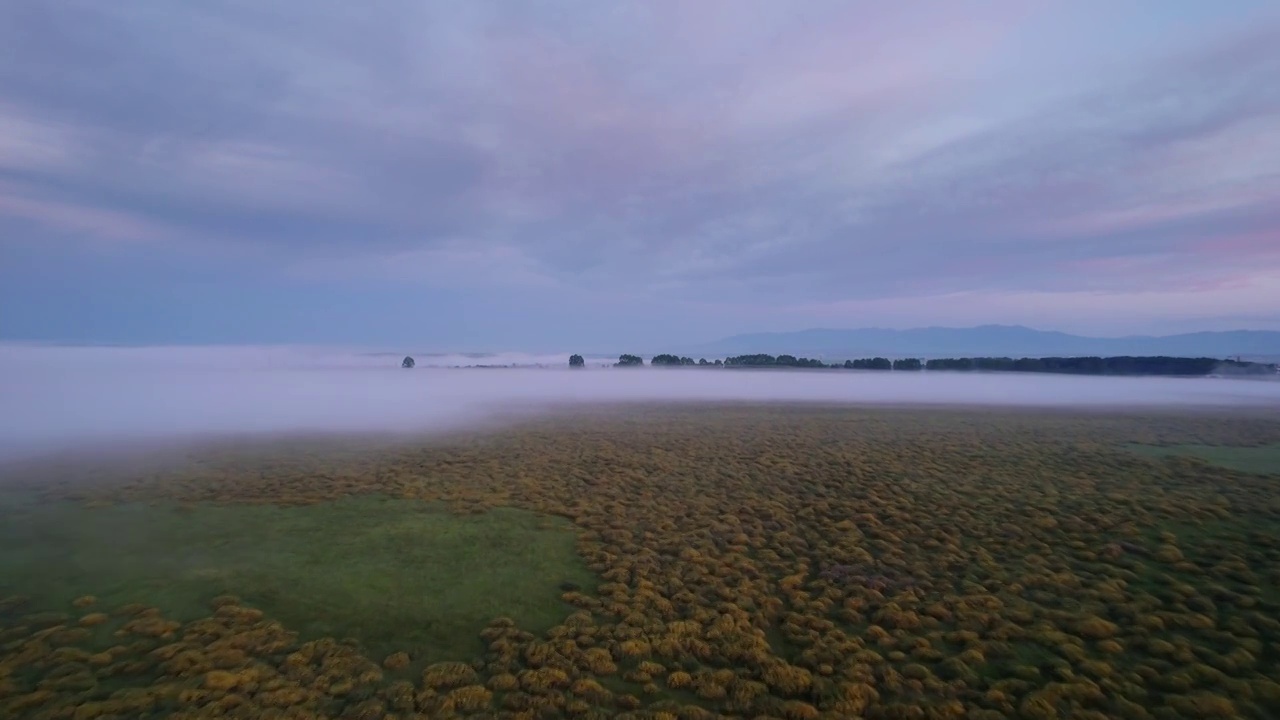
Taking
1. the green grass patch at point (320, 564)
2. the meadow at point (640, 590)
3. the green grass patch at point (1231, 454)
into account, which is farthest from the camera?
the green grass patch at point (1231, 454)

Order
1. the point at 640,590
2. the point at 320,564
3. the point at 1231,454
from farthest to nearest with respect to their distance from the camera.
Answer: the point at 1231,454, the point at 320,564, the point at 640,590

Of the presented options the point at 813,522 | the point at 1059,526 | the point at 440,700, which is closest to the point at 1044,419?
the point at 1059,526

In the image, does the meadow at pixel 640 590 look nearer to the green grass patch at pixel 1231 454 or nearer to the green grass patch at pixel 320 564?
the green grass patch at pixel 320 564

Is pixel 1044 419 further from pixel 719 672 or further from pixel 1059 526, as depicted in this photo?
pixel 719 672

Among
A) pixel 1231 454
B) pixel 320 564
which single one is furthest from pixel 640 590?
pixel 1231 454

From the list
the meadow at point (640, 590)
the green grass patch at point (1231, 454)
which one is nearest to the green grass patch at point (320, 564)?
the meadow at point (640, 590)

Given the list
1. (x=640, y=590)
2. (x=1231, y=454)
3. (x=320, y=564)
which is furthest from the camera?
(x=1231, y=454)

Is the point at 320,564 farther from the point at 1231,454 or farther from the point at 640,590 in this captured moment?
the point at 1231,454
